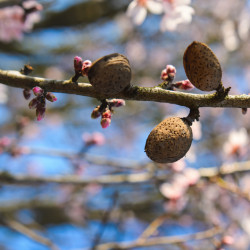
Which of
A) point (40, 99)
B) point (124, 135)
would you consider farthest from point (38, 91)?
point (124, 135)

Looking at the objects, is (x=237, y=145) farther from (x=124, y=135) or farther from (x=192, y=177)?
(x=124, y=135)

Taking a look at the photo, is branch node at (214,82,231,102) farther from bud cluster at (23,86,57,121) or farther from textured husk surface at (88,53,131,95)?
bud cluster at (23,86,57,121)

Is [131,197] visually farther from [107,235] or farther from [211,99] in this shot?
[211,99]

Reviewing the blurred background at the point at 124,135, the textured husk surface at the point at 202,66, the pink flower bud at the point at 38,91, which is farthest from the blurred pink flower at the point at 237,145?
the pink flower bud at the point at 38,91

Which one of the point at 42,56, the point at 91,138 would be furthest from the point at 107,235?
the point at 42,56

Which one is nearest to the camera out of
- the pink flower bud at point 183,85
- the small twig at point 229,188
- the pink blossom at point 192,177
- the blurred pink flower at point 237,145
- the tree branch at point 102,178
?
the pink flower bud at point 183,85

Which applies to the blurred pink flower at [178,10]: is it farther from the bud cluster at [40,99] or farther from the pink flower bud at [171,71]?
the bud cluster at [40,99]

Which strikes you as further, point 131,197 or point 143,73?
point 143,73
